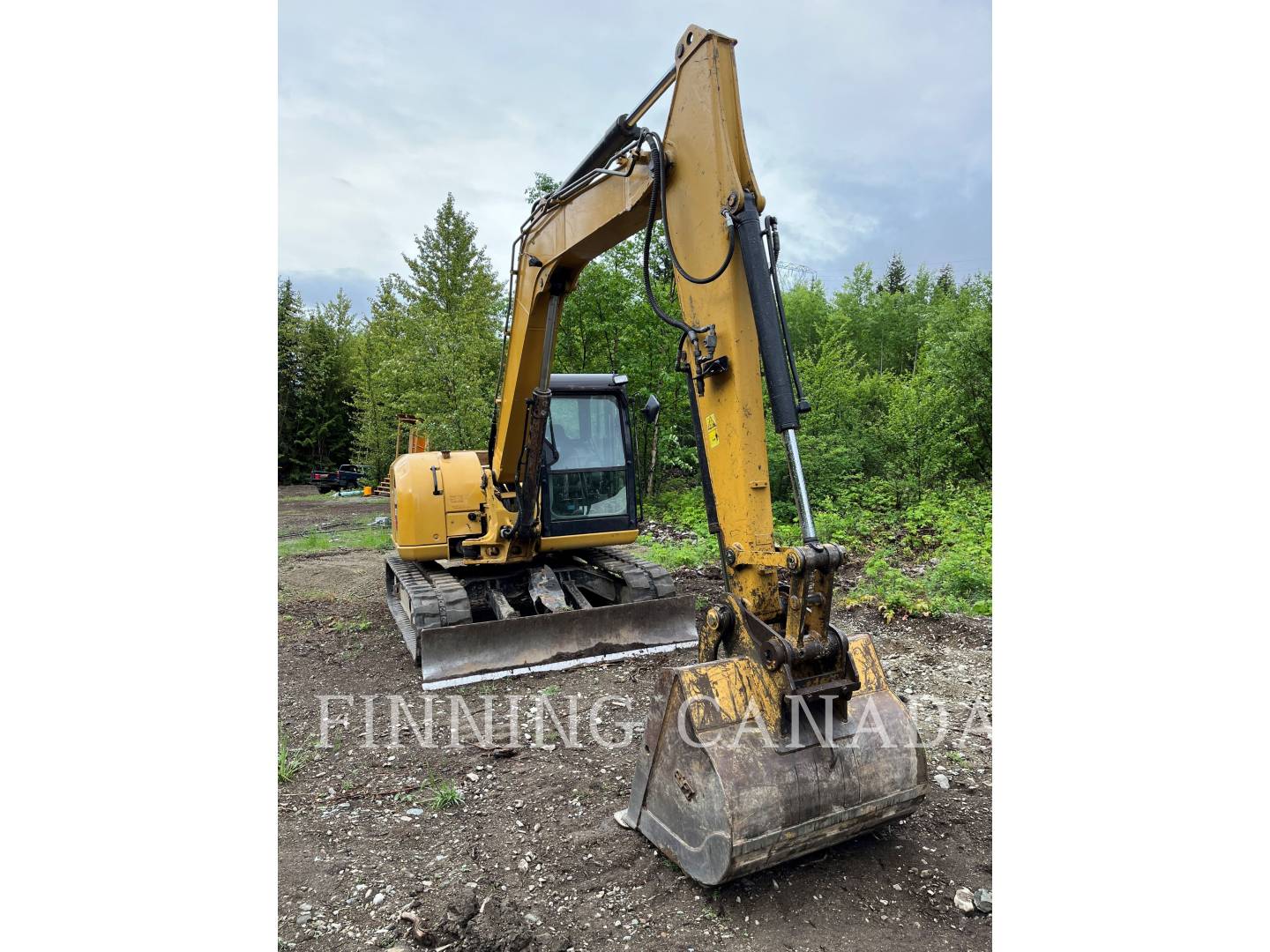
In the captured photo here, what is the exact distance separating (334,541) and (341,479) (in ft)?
40.8

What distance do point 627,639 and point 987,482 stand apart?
29.0 ft

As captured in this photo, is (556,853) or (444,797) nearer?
(556,853)

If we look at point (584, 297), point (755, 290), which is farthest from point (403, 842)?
point (584, 297)

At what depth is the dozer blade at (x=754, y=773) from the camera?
102 inches

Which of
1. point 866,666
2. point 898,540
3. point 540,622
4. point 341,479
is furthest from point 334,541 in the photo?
point 341,479

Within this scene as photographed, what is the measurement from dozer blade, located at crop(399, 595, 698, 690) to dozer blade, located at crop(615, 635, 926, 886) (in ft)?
8.71

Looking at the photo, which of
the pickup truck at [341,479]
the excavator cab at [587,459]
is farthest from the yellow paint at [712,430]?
the pickup truck at [341,479]

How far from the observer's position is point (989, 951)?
247cm

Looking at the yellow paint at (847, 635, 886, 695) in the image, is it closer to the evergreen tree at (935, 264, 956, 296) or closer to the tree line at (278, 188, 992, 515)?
the tree line at (278, 188, 992, 515)

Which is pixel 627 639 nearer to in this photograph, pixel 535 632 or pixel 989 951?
pixel 535 632

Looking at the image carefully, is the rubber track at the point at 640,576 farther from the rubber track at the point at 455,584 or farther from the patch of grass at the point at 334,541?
the patch of grass at the point at 334,541

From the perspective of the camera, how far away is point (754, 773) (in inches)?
104

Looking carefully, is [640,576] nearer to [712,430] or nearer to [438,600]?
[438,600]

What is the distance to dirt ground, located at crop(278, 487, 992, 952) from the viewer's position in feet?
8.50
